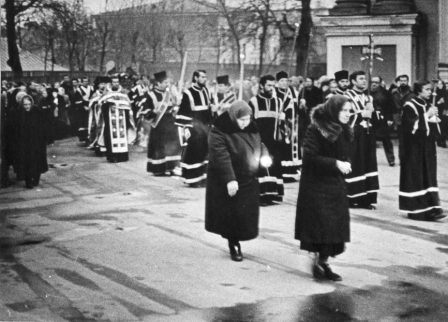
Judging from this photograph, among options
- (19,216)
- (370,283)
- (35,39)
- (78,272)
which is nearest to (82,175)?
(19,216)

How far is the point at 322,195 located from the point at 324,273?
27.9 inches

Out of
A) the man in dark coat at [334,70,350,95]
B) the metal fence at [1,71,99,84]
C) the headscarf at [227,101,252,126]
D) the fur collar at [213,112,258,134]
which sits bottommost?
the fur collar at [213,112,258,134]

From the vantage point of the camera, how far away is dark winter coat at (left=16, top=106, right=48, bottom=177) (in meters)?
15.3

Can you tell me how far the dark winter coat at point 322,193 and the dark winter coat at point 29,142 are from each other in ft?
25.9

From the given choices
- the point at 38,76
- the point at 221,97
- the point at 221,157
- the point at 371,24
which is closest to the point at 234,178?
the point at 221,157

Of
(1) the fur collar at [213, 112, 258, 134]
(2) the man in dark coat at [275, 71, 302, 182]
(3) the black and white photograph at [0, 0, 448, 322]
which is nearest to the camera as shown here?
(3) the black and white photograph at [0, 0, 448, 322]

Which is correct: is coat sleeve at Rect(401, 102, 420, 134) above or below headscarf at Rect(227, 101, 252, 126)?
below

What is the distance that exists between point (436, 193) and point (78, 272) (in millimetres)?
5140

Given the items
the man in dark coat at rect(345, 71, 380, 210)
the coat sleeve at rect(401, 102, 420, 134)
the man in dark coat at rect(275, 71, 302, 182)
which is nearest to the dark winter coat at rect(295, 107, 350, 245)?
the coat sleeve at rect(401, 102, 420, 134)

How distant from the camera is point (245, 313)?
7.21 m

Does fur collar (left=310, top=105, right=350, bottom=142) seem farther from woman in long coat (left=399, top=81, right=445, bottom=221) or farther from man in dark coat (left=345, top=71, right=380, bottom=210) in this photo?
man in dark coat (left=345, top=71, right=380, bottom=210)

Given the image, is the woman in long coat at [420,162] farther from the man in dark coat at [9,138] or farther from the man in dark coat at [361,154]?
the man in dark coat at [9,138]

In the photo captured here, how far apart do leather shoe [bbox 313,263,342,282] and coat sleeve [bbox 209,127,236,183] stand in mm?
1221

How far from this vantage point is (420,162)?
11977mm
